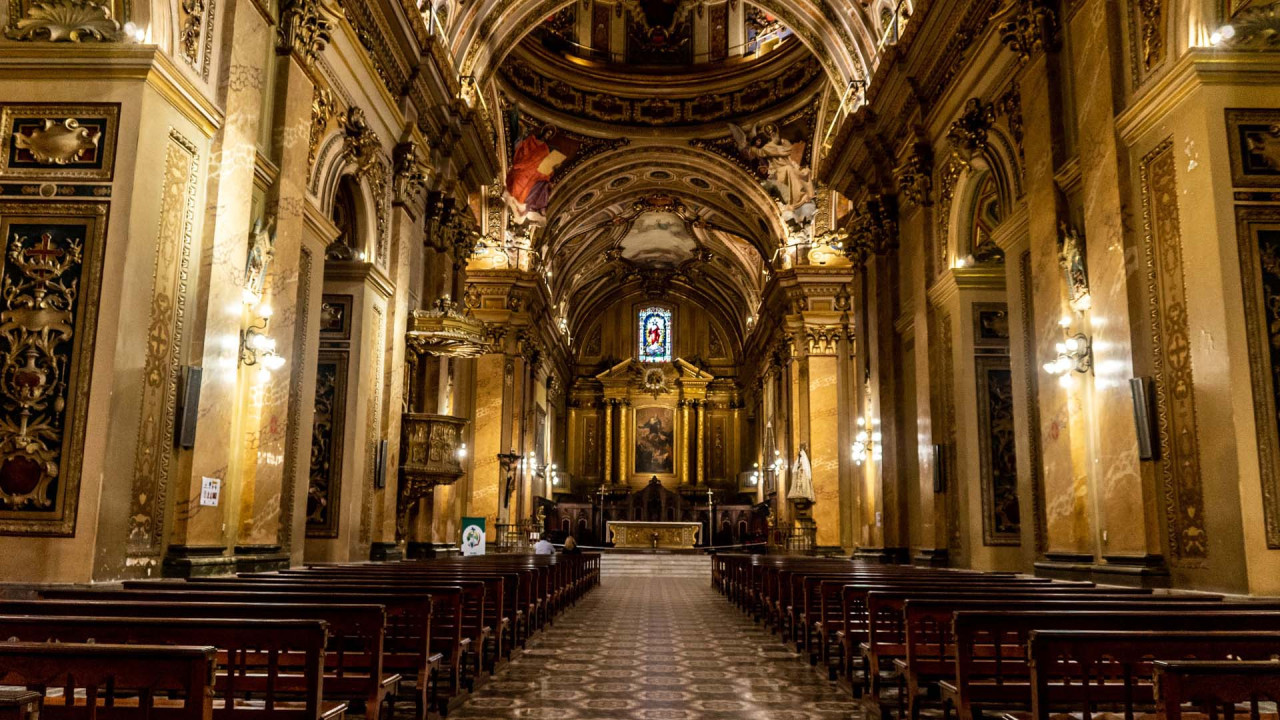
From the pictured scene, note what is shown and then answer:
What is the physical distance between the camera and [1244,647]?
282 cm

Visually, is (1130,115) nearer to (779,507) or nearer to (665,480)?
(779,507)

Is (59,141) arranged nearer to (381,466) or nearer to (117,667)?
(117,667)

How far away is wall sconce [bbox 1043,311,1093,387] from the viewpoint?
788 cm

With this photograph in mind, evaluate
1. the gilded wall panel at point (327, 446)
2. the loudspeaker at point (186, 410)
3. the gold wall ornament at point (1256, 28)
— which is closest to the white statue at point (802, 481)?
the gilded wall panel at point (327, 446)

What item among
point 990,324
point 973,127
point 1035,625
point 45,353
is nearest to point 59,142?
point 45,353

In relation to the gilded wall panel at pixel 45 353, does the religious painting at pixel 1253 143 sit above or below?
above

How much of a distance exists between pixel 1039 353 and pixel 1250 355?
2490 millimetres

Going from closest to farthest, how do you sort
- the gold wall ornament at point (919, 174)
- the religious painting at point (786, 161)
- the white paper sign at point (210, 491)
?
the white paper sign at point (210, 491) → the gold wall ornament at point (919, 174) → the religious painting at point (786, 161)

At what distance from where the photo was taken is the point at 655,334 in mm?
39438

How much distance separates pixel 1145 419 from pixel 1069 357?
49.2 inches

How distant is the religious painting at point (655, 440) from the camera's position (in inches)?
1484

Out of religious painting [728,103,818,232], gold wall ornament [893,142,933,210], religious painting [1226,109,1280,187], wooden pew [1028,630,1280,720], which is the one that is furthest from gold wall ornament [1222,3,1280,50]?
religious painting [728,103,818,232]

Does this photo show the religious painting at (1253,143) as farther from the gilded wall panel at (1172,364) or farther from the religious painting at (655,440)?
the religious painting at (655,440)

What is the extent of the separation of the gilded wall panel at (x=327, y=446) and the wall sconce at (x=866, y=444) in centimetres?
813
